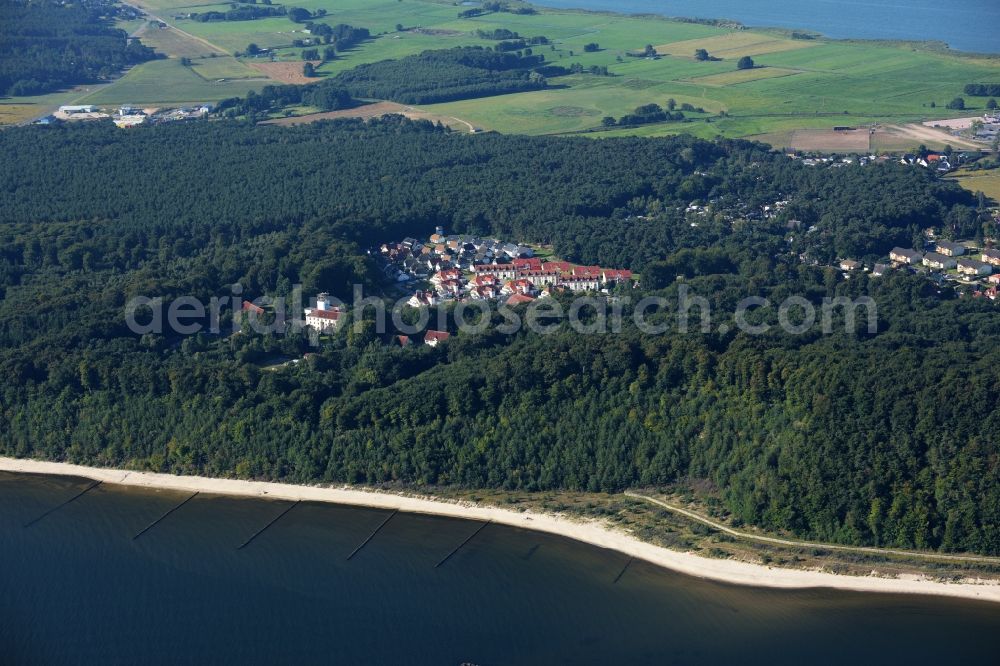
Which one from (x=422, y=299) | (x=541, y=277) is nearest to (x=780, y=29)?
(x=541, y=277)

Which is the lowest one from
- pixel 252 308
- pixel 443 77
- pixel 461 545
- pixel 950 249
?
pixel 461 545

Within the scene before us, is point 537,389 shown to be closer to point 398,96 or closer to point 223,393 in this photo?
point 223,393

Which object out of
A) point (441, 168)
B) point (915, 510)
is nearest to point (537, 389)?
point (915, 510)

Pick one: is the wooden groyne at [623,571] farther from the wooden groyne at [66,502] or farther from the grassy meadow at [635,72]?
the grassy meadow at [635,72]

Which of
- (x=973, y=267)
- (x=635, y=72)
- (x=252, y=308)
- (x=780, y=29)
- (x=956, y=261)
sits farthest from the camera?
(x=780, y=29)

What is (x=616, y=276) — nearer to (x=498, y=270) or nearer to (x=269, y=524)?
(x=498, y=270)

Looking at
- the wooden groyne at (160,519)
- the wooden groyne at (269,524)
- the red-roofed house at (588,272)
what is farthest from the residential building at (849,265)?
the wooden groyne at (160,519)
